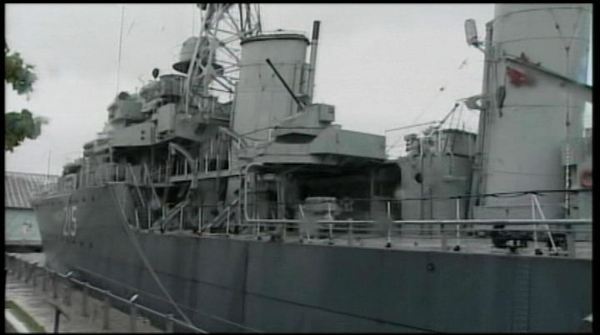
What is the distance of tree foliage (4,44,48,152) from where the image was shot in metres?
6.21

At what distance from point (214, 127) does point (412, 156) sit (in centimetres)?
583

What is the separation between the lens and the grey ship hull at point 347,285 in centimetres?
586

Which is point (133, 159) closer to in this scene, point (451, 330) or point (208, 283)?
point (208, 283)

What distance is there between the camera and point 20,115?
251 inches

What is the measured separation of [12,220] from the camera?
2819cm

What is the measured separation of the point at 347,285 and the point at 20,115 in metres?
4.32

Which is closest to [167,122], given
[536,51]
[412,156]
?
[412,156]

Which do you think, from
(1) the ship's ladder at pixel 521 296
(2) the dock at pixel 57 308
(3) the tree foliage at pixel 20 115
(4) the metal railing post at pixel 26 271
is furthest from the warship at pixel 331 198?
(3) the tree foliage at pixel 20 115

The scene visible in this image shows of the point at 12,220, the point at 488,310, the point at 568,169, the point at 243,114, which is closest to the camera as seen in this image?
the point at 488,310

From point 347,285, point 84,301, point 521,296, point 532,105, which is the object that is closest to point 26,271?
point 84,301

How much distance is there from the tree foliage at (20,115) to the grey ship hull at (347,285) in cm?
266

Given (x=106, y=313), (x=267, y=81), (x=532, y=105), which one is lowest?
(x=106, y=313)

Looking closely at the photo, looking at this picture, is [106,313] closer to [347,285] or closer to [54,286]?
[347,285]

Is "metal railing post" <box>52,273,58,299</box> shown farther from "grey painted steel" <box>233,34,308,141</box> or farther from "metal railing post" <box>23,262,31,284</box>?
"grey painted steel" <box>233,34,308,141</box>
